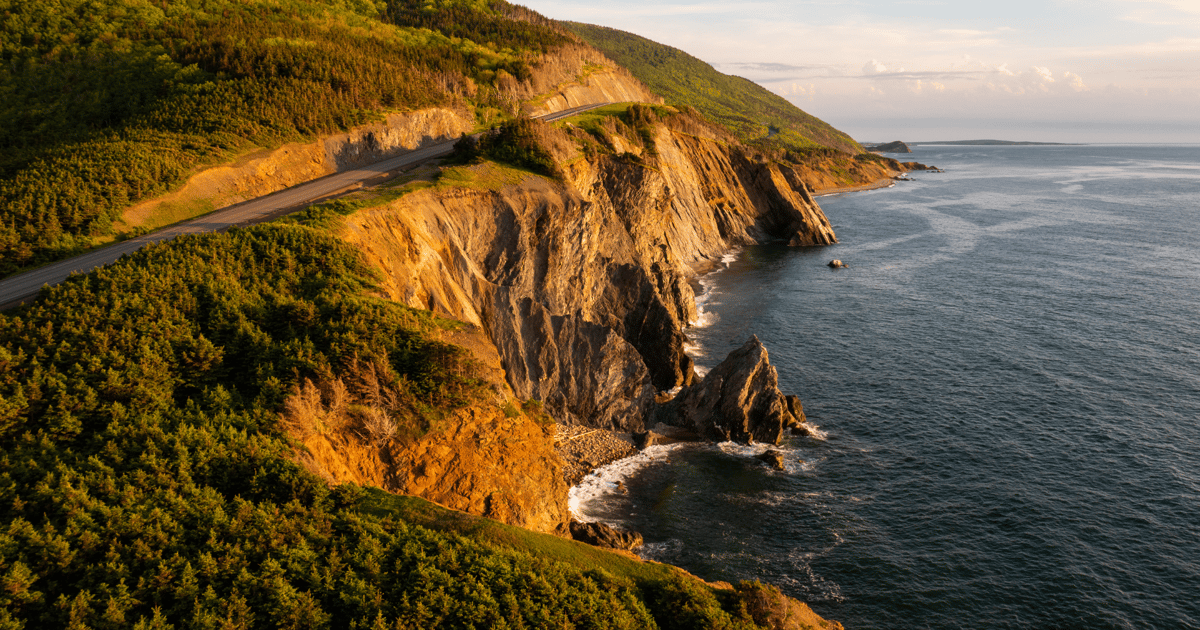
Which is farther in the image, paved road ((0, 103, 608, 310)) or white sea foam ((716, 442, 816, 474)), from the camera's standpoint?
white sea foam ((716, 442, 816, 474))

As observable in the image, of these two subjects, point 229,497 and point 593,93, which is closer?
point 229,497

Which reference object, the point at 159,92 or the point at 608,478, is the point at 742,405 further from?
the point at 159,92

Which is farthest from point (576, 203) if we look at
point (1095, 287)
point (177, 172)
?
point (1095, 287)

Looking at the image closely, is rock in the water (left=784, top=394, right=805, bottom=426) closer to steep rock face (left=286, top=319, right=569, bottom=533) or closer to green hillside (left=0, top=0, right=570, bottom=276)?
steep rock face (left=286, top=319, right=569, bottom=533)

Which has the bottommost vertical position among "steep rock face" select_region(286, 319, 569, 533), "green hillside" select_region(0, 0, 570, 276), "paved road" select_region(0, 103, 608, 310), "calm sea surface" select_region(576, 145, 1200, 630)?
"calm sea surface" select_region(576, 145, 1200, 630)

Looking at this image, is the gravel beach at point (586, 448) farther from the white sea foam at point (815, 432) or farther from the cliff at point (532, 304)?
the white sea foam at point (815, 432)

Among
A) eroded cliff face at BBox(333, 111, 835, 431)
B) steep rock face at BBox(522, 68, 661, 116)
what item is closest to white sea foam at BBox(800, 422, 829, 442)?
eroded cliff face at BBox(333, 111, 835, 431)

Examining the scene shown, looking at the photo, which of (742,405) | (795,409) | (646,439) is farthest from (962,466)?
(646,439)
